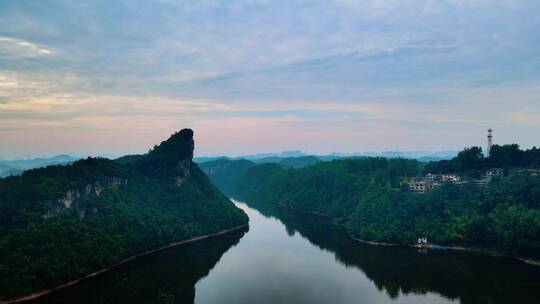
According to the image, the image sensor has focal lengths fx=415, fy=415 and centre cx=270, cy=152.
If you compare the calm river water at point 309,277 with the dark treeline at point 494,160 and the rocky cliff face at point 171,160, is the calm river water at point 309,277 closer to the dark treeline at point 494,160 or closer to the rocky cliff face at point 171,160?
the rocky cliff face at point 171,160

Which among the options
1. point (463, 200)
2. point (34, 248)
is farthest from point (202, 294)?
point (463, 200)

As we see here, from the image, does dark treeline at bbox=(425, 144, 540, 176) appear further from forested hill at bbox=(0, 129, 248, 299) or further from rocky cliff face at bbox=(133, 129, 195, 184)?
rocky cliff face at bbox=(133, 129, 195, 184)

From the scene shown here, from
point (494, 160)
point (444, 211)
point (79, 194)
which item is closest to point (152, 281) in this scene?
point (79, 194)

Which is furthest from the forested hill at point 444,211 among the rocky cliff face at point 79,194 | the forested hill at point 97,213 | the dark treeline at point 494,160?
the rocky cliff face at point 79,194

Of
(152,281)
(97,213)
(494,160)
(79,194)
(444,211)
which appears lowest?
(152,281)

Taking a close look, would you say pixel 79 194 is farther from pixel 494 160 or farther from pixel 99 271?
pixel 494 160

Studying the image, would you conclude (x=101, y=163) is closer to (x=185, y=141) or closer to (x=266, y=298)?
(x=185, y=141)
